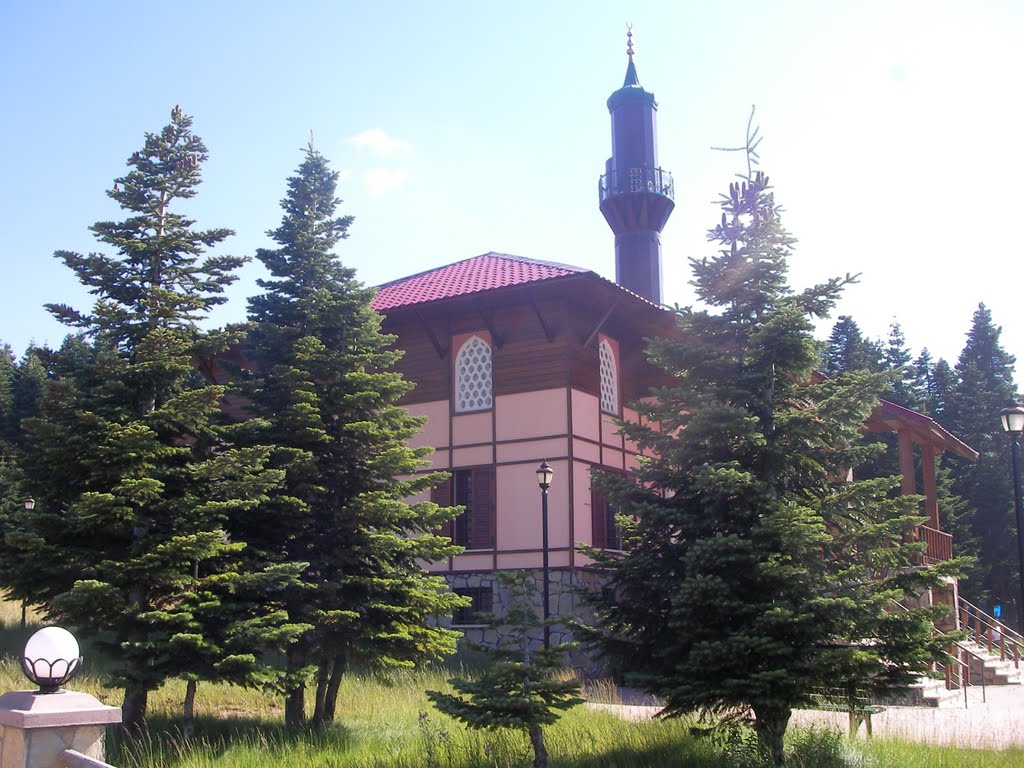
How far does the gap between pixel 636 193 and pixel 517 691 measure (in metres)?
26.7

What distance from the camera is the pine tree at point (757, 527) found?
381 inches

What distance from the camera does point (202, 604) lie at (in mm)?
11273

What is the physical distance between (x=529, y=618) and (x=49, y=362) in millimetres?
6886

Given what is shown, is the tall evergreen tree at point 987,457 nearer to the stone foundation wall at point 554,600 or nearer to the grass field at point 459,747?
the stone foundation wall at point 554,600

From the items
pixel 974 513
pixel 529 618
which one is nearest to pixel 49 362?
pixel 529 618

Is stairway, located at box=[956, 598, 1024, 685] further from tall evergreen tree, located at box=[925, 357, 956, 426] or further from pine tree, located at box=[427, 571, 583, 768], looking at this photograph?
tall evergreen tree, located at box=[925, 357, 956, 426]

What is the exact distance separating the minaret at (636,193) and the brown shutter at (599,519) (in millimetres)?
13924

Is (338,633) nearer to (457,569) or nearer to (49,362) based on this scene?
(49,362)

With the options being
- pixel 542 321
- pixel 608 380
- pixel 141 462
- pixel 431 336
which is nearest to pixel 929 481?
pixel 608 380

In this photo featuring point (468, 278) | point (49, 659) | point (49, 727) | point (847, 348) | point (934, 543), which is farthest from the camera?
point (847, 348)

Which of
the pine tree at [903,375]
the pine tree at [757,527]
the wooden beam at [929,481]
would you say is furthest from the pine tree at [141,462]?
the pine tree at [903,375]

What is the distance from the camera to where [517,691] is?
9.77 m

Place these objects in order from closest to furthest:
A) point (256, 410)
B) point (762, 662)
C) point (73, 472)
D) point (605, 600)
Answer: point (762, 662), point (605, 600), point (73, 472), point (256, 410)

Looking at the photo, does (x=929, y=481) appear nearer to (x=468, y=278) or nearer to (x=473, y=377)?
(x=473, y=377)
